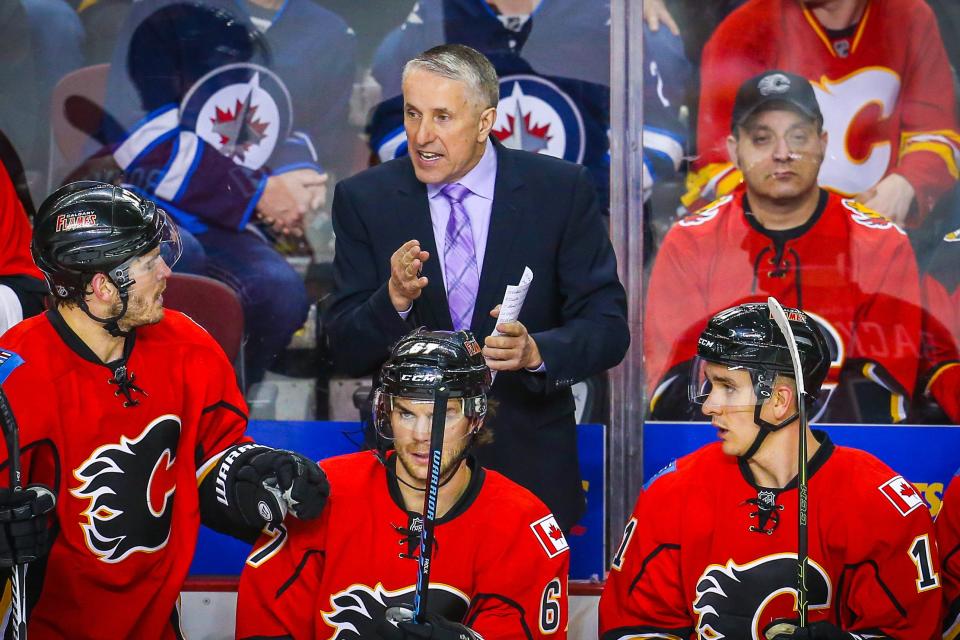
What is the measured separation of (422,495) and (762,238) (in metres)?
1.89

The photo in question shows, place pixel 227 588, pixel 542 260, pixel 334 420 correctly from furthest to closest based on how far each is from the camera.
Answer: pixel 334 420
pixel 227 588
pixel 542 260

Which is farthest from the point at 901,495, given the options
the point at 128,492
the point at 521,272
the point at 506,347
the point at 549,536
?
the point at 128,492

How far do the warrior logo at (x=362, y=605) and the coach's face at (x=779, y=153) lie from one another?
2046mm

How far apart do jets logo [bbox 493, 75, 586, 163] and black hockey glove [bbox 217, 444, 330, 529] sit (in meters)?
1.79

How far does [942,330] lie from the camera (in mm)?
4227

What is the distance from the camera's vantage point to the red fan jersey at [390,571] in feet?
8.94

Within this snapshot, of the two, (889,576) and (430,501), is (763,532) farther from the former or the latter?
(430,501)

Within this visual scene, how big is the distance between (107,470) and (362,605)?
597 mm

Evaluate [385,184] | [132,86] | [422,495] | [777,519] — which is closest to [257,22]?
[132,86]

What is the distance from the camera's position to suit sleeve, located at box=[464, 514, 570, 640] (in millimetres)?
2699

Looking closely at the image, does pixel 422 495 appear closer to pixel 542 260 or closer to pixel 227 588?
pixel 542 260

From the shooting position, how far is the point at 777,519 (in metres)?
2.88

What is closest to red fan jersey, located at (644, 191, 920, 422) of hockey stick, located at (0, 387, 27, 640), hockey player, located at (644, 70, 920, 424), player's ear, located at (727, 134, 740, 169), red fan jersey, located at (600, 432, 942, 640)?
hockey player, located at (644, 70, 920, 424)

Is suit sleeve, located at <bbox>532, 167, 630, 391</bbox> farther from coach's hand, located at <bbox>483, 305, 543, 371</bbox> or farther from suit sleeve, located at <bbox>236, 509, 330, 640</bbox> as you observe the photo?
suit sleeve, located at <bbox>236, 509, 330, 640</bbox>
